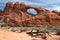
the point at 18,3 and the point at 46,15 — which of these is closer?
the point at 46,15

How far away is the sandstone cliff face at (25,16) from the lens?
53938mm

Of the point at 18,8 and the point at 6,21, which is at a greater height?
the point at 18,8

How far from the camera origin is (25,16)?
57.7 meters

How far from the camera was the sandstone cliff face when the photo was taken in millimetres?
53938

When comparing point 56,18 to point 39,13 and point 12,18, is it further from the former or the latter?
point 12,18

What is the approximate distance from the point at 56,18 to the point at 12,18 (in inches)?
541

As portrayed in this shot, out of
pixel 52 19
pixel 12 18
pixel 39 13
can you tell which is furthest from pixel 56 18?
pixel 12 18

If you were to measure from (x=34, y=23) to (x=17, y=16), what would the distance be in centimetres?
675

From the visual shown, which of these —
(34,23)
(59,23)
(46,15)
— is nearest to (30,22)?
(34,23)

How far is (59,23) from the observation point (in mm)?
54625

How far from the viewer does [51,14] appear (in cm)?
5362

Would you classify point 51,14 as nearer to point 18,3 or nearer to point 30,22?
point 30,22

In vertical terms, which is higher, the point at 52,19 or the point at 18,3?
the point at 18,3

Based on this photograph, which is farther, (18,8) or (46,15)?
(18,8)
